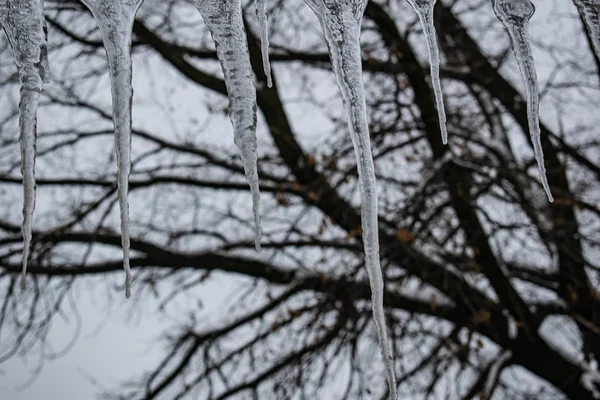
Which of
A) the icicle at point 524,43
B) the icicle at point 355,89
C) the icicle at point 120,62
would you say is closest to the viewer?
the icicle at point 120,62

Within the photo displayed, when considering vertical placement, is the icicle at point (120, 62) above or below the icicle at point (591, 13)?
below

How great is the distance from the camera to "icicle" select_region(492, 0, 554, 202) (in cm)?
174

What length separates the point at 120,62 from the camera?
1.54 metres

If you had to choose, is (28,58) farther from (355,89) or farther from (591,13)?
(591,13)

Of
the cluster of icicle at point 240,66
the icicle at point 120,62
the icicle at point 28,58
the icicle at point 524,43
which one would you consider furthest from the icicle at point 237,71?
the icicle at point 524,43

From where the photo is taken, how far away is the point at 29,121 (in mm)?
1574

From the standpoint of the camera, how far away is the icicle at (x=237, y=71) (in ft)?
5.28

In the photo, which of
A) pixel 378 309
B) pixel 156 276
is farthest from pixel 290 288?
pixel 378 309

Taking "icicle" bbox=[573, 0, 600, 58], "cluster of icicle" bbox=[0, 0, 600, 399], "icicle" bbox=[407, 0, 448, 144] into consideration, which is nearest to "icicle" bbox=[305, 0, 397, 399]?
"cluster of icicle" bbox=[0, 0, 600, 399]

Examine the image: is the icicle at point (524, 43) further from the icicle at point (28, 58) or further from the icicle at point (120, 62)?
the icicle at point (28, 58)

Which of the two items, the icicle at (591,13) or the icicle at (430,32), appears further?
the icicle at (591,13)

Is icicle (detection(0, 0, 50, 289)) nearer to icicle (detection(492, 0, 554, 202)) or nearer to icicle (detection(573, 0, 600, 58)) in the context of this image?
icicle (detection(492, 0, 554, 202))

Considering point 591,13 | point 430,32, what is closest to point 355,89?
point 430,32

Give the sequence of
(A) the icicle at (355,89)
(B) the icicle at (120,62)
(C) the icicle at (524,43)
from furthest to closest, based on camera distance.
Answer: (C) the icicle at (524,43) < (A) the icicle at (355,89) < (B) the icicle at (120,62)
